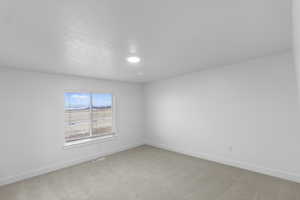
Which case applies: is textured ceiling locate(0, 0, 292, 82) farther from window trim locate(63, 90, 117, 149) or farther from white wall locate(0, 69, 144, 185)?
window trim locate(63, 90, 117, 149)

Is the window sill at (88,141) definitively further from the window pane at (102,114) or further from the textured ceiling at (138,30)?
the textured ceiling at (138,30)

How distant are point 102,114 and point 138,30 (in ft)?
11.2

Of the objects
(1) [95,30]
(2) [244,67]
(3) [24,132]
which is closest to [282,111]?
(2) [244,67]

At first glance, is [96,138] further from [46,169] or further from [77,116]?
[46,169]

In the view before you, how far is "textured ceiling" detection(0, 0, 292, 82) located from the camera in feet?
4.12

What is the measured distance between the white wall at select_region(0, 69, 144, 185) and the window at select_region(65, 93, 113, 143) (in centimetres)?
24

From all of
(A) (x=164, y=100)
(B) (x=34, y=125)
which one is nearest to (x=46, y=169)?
(B) (x=34, y=125)

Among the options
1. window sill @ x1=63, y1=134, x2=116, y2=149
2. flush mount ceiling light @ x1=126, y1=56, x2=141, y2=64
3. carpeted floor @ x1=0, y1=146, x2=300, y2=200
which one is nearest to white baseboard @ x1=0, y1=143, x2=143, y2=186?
carpeted floor @ x1=0, y1=146, x2=300, y2=200

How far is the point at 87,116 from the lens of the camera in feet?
Answer: 13.6

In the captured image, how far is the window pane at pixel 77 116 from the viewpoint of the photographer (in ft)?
12.4

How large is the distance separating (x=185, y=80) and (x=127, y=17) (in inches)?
119

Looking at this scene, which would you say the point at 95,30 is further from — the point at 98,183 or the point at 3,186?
the point at 3,186

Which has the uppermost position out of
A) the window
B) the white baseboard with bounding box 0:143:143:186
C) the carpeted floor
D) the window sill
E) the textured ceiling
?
the textured ceiling

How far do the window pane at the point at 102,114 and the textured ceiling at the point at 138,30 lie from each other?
187cm
